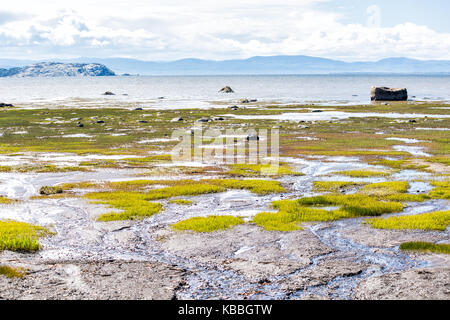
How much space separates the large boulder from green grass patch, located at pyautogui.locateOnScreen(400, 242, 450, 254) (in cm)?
13478

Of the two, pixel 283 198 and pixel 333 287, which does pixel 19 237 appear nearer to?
pixel 333 287

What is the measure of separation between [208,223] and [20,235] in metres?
8.31

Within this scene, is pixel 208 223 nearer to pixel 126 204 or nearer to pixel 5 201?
pixel 126 204

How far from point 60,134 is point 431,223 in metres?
60.0

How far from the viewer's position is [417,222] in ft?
72.0

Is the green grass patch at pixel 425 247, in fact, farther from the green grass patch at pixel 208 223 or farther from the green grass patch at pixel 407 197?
the green grass patch at pixel 407 197

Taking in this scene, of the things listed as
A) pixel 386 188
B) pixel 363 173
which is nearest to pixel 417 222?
pixel 386 188

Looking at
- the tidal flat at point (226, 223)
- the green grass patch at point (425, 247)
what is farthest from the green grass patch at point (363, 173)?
the green grass patch at point (425, 247)

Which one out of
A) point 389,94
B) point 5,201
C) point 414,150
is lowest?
point 5,201

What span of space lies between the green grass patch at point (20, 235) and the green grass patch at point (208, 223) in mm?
6038

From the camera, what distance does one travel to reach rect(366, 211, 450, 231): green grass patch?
21359 mm

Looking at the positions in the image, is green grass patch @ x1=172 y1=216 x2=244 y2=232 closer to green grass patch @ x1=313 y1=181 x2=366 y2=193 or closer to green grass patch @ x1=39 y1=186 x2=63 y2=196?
green grass patch @ x1=313 y1=181 x2=366 y2=193

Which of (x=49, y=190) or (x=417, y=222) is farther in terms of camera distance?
(x=49, y=190)

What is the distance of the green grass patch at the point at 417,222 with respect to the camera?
841 inches
